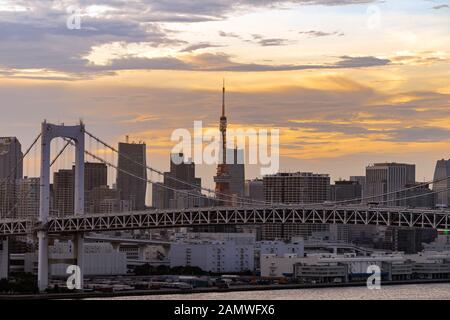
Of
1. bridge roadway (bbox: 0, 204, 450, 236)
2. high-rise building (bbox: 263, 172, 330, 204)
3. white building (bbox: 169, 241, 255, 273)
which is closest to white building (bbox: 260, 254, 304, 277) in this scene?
white building (bbox: 169, 241, 255, 273)

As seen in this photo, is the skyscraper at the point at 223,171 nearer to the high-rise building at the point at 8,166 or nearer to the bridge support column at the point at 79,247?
the high-rise building at the point at 8,166

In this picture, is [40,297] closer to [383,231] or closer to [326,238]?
[326,238]

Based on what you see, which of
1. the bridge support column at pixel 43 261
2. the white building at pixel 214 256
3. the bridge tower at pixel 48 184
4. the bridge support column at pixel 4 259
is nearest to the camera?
Result: the bridge support column at pixel 43 261

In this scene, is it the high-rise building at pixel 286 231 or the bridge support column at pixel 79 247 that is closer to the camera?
the bridge support column at pixel 79 247

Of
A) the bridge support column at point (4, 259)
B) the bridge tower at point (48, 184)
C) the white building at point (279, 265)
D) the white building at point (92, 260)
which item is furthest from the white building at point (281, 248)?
the bridge tower at point (48, 184)

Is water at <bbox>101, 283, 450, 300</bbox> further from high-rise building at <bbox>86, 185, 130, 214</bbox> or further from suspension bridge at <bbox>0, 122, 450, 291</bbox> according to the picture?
high-rise building at <bbox>86, 185, 130, 214</bbox>

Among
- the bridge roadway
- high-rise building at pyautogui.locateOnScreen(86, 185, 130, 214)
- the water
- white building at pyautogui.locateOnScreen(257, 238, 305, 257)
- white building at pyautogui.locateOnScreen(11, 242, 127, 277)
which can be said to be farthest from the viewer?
high-rise building at pyautogui.locateOnScreen(86, 185, 130, 214)

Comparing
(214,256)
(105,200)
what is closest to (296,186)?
(105,200)

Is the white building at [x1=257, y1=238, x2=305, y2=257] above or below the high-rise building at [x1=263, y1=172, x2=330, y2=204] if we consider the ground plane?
below
